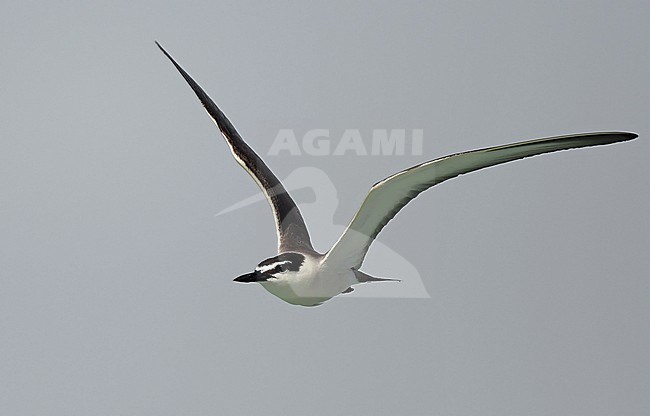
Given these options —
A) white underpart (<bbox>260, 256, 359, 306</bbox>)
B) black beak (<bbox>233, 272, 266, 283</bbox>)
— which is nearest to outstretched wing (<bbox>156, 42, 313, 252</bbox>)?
white underpart (<bbox>260, 256, 359, 306</bbox>)

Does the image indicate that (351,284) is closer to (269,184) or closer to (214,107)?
(269,184)

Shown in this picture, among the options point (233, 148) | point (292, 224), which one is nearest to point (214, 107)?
point (233, 148)

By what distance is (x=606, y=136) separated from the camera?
94.2 inches

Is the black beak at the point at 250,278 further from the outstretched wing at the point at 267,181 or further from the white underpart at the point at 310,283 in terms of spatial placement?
the outstretched wing at the point at 267,181

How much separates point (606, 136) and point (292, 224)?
1.72 metres

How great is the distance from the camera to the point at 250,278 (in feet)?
10.6

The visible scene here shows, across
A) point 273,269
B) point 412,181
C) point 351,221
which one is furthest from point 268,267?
point 412,181

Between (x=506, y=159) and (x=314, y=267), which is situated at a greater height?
(x=506, y=159)

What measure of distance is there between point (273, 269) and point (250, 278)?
0.09 meters

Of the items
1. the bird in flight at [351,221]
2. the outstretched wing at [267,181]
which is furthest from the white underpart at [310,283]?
the outstretched wing at [267,181]

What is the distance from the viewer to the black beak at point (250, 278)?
3213 millimetres

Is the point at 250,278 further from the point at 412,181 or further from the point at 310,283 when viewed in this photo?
the point at 412,181

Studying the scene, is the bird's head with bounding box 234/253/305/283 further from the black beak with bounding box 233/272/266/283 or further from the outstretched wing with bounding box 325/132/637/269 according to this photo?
the outstretched wing with bounding box 325/132/637/269

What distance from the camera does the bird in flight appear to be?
2.50 m
